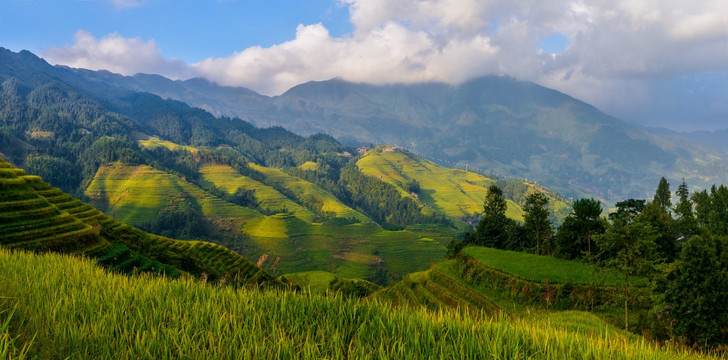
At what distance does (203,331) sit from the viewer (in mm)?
4449

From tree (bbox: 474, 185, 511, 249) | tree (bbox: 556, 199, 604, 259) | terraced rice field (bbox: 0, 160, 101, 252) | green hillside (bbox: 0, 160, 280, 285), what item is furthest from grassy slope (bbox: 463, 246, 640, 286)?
terraced rice field (bbox: 0, 160, 101, 252)

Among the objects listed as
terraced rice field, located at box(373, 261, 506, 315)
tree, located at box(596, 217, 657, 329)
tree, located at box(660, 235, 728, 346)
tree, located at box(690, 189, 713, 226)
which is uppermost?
tree, located at box(690, 189, 713, 226)

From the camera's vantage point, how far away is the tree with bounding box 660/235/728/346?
2402 centimetres

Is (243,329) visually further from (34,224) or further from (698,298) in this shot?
(34,224)

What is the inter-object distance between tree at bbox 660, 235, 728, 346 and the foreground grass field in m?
27.8

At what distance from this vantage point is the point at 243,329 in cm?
468

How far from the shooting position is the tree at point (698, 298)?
24016 mm

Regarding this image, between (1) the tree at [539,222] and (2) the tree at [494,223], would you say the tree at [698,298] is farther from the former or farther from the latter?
(2) the tree at [494,223]

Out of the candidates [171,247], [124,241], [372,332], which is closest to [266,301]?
[372,332]

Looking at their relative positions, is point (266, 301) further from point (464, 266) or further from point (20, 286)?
point (464, 266)

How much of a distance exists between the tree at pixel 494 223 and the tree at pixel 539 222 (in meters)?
9.14

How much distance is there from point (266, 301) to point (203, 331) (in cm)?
153

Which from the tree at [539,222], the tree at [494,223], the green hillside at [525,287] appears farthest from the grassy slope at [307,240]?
the green hillside at [525,287]

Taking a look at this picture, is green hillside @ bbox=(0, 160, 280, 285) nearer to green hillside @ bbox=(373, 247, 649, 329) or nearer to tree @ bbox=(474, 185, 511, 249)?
green hillside @ bbox=(373, 247, 649, 329)
